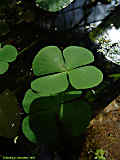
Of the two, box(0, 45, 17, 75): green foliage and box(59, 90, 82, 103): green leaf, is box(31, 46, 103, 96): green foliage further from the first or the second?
box(0, 45, 17, 75): green foliage

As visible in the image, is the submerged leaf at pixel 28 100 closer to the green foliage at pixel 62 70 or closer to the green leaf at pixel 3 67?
the green foliage at pixel 62 70

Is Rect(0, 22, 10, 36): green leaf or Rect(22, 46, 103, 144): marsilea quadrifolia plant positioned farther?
Rect(0, 22, 10, 36): green leaf

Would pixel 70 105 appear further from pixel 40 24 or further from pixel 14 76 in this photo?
pixel 40 24

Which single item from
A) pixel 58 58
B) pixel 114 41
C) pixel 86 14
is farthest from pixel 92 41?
pixel 58 58

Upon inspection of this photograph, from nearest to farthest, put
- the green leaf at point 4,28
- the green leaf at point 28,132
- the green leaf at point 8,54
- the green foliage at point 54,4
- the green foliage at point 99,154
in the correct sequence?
the green leaf at point 28,132 < the green foliage at point 99,154 < the green leaf at point 8,54 < the green foliage at point 54,4 < the green leaf at point 4,28

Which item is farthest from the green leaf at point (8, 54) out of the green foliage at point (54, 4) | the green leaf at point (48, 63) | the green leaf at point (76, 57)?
the green foliage at point (54, 4)

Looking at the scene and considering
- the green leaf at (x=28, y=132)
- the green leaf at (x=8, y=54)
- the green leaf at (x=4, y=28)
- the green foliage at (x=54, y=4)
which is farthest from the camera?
the green leaf at (x=4, y=28)

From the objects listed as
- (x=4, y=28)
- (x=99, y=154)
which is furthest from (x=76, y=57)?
(x=4, y=28)

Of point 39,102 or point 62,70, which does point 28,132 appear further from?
point 62,70

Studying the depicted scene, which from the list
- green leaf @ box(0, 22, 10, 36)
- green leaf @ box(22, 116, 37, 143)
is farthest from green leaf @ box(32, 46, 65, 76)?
green leaf @ box(0, 22, 10, 36)
